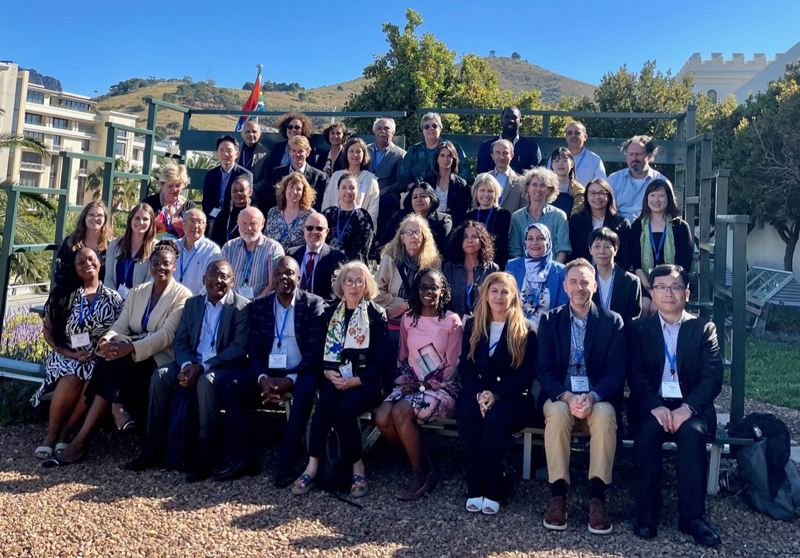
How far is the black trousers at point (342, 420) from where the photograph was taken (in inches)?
186

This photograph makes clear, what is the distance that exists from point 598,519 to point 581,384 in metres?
0.83

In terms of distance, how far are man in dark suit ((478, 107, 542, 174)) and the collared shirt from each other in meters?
2.96

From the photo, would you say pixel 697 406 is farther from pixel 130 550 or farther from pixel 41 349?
pixel 41 349

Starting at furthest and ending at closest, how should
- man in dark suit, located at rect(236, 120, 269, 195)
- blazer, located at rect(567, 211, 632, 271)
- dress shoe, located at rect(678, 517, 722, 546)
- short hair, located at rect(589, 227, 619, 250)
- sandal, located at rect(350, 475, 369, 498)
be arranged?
man in dark suit, located at rect(236, 120, 269, 195), blazer, located at rect(567, 211, 632, 271), short hair, located at rect(589, 227, 619, 250), sandal, located at rect(350, 475, 369, 498), dress shoe, located at rect(678, 517, 722, 546)

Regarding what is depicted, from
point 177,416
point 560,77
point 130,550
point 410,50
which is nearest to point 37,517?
point 130,550

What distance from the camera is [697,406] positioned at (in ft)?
14.3

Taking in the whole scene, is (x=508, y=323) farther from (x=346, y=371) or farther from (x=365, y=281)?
(x=346, y=371)

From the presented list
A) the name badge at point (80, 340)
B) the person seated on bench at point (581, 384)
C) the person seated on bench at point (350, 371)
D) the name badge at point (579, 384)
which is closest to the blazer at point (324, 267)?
the person seated on bench at point (350, 371)

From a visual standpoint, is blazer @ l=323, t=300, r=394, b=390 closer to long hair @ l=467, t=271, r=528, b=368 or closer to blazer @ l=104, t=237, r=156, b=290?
long hair @ l=467, t=271, r=528, b=368

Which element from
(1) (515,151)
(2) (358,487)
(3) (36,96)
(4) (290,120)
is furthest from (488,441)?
(3) (36,96)

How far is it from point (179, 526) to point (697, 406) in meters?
3.21

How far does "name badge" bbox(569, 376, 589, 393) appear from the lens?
14.6ft

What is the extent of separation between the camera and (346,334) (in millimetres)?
4977

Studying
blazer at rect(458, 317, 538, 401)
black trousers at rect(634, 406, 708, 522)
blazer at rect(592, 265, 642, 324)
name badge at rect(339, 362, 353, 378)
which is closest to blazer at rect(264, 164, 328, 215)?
name badge at rect(339, 362, 353, 378)
